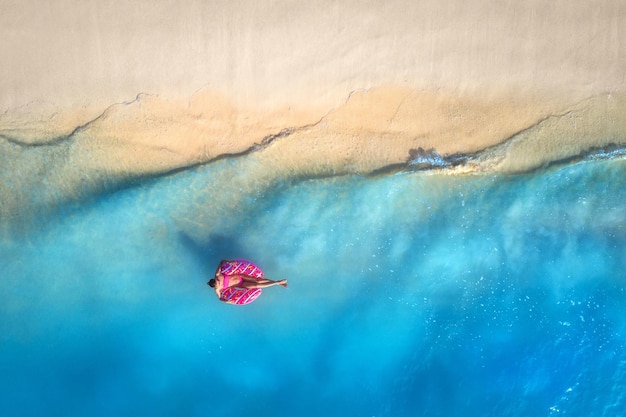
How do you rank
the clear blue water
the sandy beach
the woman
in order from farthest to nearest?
the clear blue water → the sandy beach → the woman

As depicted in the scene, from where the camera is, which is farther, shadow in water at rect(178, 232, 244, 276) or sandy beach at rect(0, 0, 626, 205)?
shadow in water at rect(178, 232, 244, 276)

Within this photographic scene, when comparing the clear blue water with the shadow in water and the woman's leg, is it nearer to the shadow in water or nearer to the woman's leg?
the shadow in water

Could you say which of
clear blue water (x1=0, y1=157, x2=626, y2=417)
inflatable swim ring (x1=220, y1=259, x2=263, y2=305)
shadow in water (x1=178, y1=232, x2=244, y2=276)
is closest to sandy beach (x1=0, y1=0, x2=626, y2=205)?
clear blue water (x1=0, y1=157, x2=626, y2=417)

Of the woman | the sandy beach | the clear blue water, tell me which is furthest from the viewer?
the clear blue water

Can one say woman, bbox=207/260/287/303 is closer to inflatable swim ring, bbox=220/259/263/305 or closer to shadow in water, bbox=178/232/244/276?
inflatable swim ring, bbox=220/259/263/305

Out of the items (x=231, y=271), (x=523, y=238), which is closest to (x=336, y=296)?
(x=231, y=271)

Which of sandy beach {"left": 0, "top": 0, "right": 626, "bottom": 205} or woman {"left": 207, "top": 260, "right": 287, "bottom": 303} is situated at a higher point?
sandy beach {"left": 0, "top": 0, "right": 626, "bottom": 205}

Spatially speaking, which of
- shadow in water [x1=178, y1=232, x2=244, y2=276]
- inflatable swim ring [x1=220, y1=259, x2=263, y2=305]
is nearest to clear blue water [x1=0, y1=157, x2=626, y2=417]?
shadow in water [x1=178, y1=232, x2=244, y2=276]

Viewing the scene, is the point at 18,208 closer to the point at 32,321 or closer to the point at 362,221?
the point at 32,321
